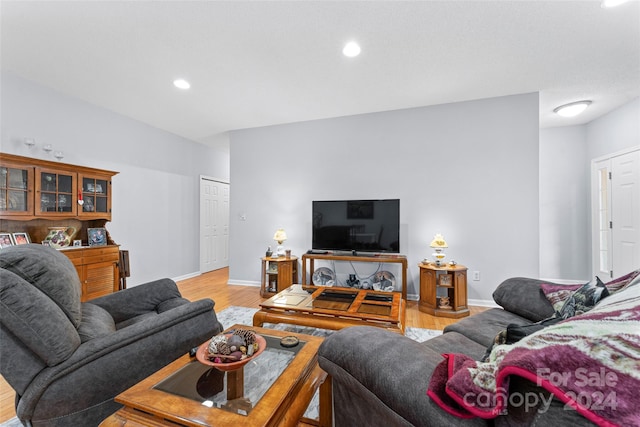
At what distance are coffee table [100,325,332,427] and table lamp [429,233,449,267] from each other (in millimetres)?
2416

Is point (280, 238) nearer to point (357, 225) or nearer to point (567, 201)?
point (357, 225)

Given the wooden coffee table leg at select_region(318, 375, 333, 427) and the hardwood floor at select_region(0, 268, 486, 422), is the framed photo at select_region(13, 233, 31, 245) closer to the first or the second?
the hardwood floor at select_region(0, 268, 486, 422)

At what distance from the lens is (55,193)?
2951mm

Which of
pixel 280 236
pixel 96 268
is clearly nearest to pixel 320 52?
pixel 280 236

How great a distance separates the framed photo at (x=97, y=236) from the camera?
3.29 metres

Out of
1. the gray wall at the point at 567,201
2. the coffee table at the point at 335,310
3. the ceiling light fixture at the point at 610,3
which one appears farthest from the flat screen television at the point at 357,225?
the gray wall at the point at 567,201

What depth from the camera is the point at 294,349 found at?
1.42 m

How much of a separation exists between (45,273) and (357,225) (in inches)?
121

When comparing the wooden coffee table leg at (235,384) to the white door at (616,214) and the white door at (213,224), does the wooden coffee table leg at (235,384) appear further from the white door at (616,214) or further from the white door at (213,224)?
the white door at (616,214)

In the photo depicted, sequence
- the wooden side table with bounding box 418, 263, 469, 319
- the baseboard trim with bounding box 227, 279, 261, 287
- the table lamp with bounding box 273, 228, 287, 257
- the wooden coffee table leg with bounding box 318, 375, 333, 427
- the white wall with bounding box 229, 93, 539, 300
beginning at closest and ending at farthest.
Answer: the wooden coffee table leg with bounding box 318, 375, 333, 427 < the wooden side table with bounding box 418, 263, 469, 319 < the white wall with bounding box 229, 93, 539, 300 < the table lamp with bounding box 273, 228, 287, 257 < the baseboard trim with bounding box 227, 279, 261, 287

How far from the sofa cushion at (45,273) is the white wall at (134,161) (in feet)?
9.08

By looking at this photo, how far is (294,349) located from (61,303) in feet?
3.67

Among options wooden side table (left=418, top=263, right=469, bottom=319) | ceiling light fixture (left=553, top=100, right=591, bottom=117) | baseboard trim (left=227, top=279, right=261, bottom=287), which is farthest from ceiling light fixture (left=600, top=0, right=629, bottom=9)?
baseboard trim (left=227, top=279, right=261, bottom=287)

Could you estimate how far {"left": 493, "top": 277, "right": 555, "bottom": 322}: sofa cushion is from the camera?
153 cm
